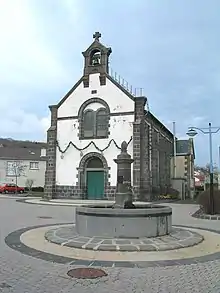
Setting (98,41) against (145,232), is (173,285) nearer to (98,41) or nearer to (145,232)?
(145,232)

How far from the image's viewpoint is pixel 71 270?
6.89 meters

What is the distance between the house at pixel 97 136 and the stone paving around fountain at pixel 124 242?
19981 millimetres

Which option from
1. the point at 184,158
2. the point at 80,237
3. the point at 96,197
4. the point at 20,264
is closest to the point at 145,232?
the point at 80,237

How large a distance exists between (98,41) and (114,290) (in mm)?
31722

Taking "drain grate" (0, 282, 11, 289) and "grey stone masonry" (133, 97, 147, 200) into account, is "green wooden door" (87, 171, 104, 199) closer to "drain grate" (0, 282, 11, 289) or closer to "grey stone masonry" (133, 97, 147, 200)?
"grey stone masonry" (133, 97, 147, 200)

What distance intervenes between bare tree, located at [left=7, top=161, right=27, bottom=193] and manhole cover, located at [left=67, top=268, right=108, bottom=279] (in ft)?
172

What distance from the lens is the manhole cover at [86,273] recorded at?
6.48 metres

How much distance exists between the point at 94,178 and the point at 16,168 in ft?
91.3

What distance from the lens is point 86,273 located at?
670cm

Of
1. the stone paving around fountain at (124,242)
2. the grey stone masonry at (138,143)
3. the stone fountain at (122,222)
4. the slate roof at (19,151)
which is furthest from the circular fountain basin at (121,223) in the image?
the slate roof at (19,151)

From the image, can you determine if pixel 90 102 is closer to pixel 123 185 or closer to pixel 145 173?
pixel 145 173

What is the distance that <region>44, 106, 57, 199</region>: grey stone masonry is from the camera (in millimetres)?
33781

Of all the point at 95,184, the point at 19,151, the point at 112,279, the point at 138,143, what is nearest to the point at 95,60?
the point at 138,143

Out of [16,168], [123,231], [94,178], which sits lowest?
[123,231]
